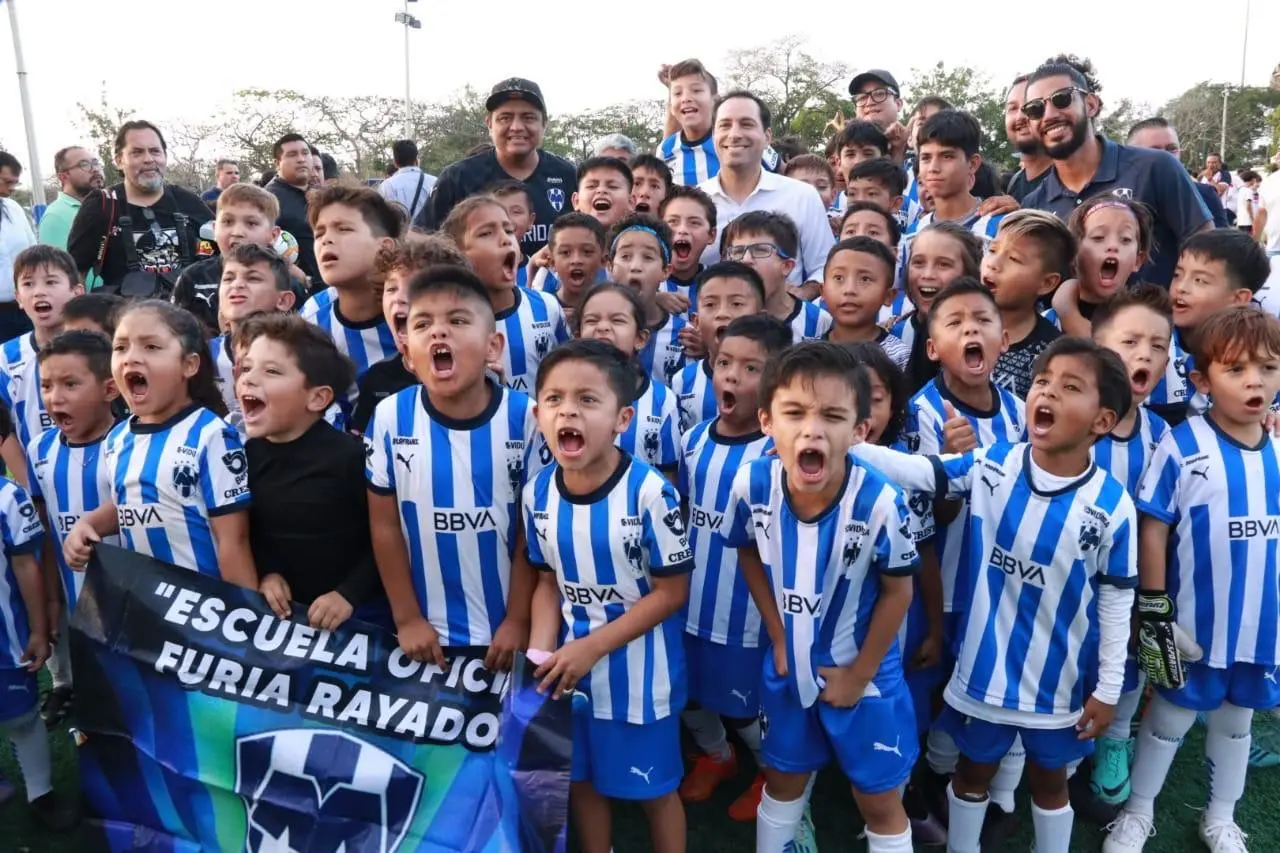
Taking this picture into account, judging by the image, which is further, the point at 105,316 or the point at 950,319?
the point at 105,316

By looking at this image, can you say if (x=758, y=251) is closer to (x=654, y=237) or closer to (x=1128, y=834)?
(x=654, y=237)

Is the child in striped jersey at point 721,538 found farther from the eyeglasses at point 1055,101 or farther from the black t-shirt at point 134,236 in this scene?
the black t-shirt at point 134,236

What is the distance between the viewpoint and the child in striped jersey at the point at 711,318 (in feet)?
11.8

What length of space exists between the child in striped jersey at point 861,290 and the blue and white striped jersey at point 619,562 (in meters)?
1.43

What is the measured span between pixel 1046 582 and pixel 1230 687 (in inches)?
35.9

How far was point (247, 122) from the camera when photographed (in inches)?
1560

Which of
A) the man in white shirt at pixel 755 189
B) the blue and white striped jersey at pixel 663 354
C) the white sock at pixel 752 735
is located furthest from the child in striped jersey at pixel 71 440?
the man in white shirt at pixel 755 189

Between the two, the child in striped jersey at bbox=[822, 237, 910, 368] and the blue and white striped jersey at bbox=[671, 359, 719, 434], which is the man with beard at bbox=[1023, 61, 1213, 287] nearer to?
the child in striped jersey at bbox=[822, 237, 910, 368]

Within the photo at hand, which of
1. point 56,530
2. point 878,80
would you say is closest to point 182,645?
point 56,530

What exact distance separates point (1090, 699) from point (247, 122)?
43.7 meters

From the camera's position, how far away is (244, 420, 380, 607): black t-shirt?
2.95m

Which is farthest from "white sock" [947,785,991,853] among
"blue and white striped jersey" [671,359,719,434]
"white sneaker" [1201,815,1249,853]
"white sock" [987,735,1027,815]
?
"blue and white striped jersey" [671,359,719,434]

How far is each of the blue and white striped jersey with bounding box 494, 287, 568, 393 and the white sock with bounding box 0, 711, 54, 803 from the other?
6.88 feet

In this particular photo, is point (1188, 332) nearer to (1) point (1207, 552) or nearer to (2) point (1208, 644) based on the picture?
(1) point (1207, 552)
